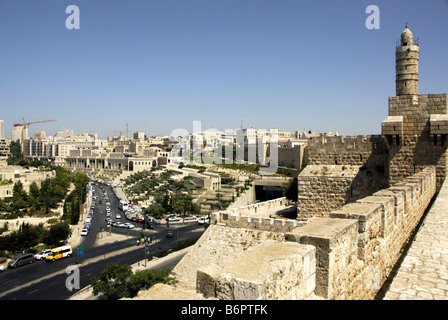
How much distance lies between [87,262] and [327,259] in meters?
20.9

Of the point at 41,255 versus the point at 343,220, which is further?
the point at 41,255

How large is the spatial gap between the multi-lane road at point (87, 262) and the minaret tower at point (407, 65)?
42.4 ft

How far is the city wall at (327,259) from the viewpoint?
7.65 feet

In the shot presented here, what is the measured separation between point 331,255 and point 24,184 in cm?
5059

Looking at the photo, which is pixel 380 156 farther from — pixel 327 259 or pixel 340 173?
pixel 327 259

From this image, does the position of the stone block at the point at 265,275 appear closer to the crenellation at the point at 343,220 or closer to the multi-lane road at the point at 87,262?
the crenellation at the point at 343,220

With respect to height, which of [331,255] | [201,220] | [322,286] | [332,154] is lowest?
[201,220]

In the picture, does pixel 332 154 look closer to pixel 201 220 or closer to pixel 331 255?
pixel 331 255

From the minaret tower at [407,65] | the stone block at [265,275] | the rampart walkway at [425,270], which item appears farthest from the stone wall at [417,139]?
the stone block at [265,275]

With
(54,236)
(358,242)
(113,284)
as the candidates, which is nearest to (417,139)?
(358,242)

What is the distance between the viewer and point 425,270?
2928 millimetres
